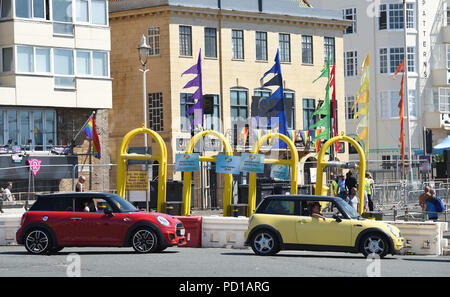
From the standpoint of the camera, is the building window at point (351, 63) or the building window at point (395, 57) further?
the building window at point (351, 63)

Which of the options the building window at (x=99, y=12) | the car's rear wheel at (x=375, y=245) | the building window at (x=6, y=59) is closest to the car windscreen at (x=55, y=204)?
the car's rear wheel at (x=375, y=245)

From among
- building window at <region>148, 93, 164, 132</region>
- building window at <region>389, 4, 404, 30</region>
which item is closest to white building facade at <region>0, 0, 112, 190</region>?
building window at <region>148, 93, 164, 132</region>

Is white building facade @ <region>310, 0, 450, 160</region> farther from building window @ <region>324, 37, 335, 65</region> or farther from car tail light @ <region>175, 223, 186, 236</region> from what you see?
car tail light @ <region>175, 223, 186, 236</region>

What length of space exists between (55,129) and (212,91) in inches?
425

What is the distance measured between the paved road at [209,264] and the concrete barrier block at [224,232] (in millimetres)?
1423

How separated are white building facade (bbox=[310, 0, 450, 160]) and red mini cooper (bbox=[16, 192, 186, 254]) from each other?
45.8 metres

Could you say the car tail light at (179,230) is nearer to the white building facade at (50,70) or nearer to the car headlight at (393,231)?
the car headlight at (393,231)

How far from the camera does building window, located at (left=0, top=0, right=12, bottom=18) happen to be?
4728cm

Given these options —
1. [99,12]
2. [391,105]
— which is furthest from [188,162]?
[391,105]

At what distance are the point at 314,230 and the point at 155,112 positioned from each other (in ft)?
107

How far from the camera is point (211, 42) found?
2240 inches

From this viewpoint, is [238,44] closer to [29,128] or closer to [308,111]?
[308,111]

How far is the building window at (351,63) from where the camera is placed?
70.5m

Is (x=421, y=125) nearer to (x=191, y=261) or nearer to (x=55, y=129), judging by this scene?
(x=55, y=129)
